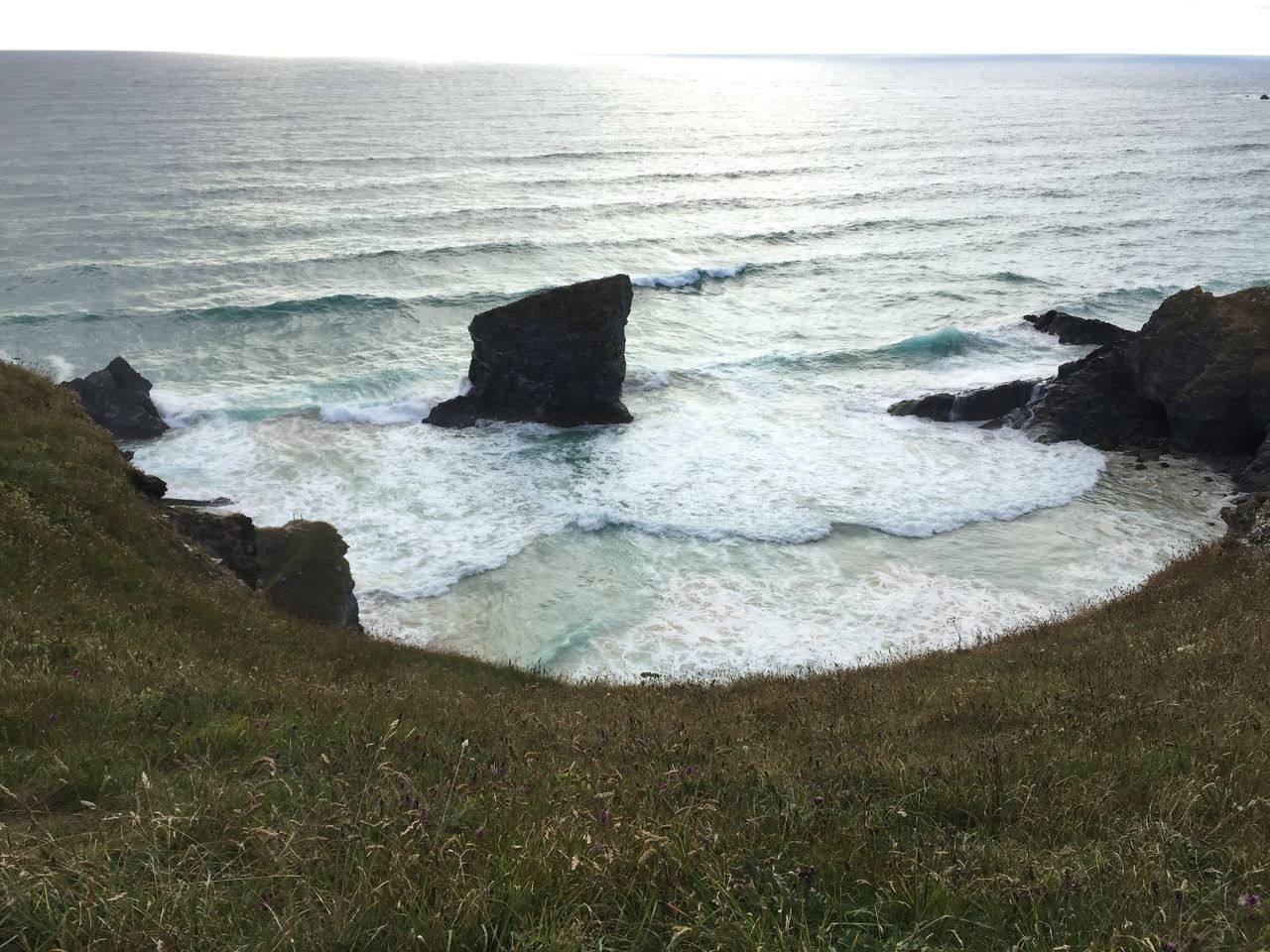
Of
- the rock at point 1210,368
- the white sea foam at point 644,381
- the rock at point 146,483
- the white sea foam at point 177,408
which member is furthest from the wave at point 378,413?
the rock at point 1210,368

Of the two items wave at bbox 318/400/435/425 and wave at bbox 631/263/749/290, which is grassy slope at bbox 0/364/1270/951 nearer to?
wave at bbox 318/400/435/425

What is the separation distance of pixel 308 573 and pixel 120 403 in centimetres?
1882

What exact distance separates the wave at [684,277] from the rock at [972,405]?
24.2 m

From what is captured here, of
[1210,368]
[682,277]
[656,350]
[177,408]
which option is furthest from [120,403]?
[1210,368]

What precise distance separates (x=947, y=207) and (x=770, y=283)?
30.9 meters

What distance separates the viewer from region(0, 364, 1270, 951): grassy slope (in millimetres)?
4004

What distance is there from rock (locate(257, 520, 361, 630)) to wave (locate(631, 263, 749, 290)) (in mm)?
38122

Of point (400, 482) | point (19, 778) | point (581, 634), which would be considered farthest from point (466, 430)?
point (19, 778)

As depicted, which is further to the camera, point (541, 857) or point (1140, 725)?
point (1140, 725)

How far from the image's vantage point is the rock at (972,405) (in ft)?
112

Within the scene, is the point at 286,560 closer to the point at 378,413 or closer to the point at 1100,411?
the point at 378,413

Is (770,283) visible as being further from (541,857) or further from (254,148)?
(254,148)

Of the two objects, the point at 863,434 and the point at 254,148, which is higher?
the point at 254,148

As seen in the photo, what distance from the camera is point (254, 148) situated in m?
93.8
